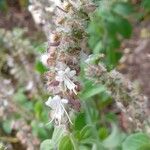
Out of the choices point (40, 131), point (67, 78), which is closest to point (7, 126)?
point (40, 131)

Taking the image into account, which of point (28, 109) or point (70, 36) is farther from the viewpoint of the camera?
point (28, 109)

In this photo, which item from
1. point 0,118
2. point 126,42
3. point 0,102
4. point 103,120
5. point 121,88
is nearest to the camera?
point 121,88

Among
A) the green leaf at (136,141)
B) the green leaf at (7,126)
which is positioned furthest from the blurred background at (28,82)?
the green leaf at (136,141)

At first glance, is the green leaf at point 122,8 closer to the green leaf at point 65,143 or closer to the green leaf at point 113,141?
the green leaf at point 113,141

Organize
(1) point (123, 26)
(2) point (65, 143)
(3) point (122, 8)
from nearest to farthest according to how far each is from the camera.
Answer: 1. (2) point (65, 143)
2. (3) point (122, 8)
3. (1) point (123, 26)

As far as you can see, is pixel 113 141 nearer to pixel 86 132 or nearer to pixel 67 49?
pixel 86 132

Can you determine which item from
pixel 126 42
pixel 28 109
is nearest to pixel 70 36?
pixel 28 109

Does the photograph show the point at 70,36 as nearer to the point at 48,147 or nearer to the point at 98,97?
the point at 48,147
